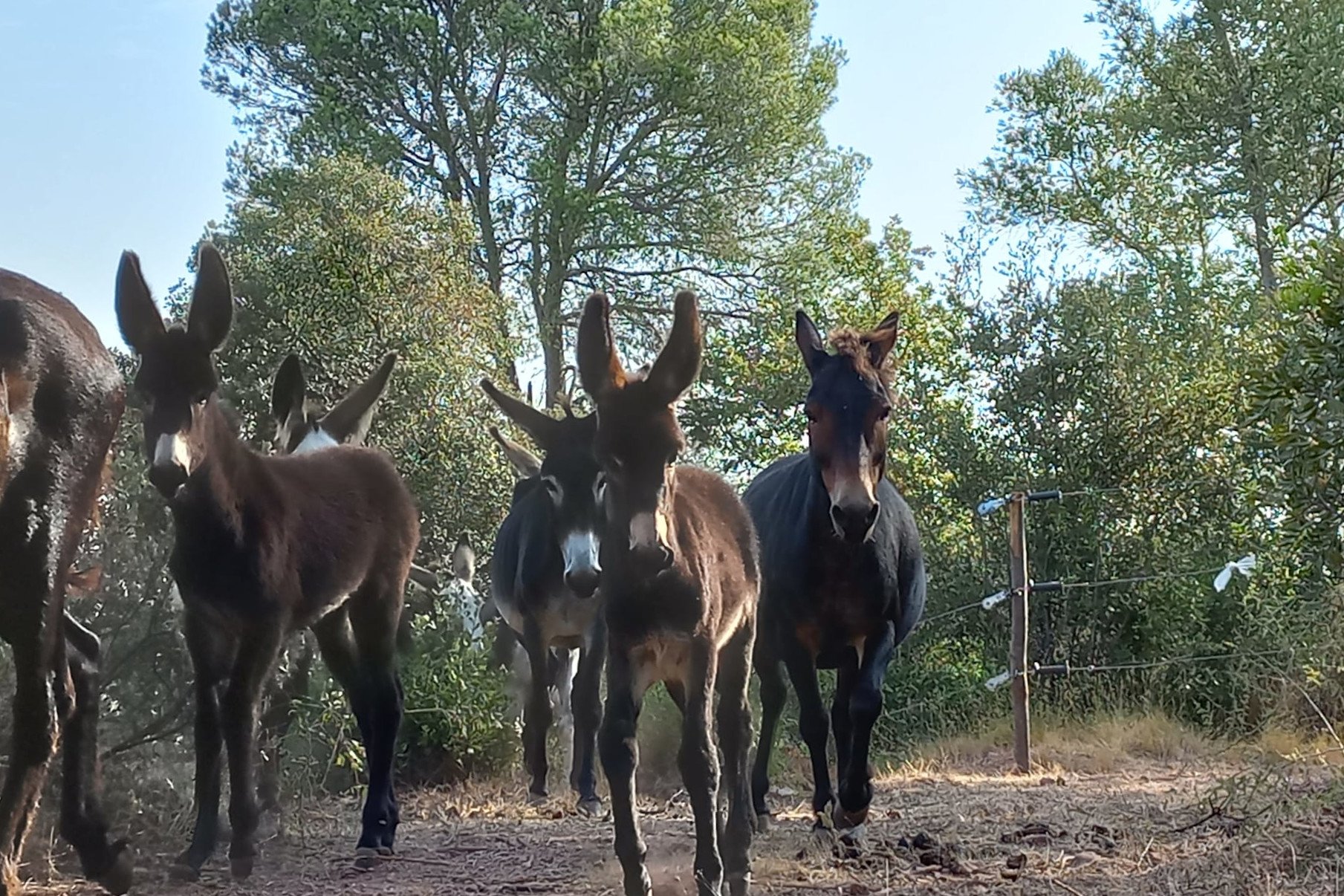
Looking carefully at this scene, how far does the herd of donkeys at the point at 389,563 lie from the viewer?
13.3 ft

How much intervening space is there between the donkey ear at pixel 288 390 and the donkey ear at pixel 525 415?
2.06m

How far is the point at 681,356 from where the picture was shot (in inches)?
172

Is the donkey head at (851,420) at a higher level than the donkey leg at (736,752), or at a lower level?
higher

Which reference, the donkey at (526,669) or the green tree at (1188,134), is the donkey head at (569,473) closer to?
the donkey at (526,669)

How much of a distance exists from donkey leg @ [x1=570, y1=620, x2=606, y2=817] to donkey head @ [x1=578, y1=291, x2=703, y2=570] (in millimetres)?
2934

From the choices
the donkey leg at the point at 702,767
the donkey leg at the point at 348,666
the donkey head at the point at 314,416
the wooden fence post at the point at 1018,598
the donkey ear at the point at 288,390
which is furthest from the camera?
the wooden fence post at the point at 1018,598

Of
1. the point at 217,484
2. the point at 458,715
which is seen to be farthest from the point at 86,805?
the point at 458,715

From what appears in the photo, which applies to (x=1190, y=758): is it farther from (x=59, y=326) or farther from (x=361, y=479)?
(x=59, y=326)

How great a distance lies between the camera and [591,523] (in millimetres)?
5906

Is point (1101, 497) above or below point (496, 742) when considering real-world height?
above

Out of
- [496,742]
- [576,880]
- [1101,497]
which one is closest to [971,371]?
[1101,497]

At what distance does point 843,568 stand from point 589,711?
5.92 ft

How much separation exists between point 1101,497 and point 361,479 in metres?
8.88

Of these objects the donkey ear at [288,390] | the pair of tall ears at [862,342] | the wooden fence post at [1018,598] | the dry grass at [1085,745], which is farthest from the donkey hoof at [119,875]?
the wooden fence post at [1018,598]
